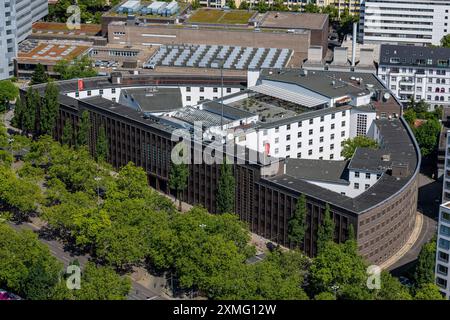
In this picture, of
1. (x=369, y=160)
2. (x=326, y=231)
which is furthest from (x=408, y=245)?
(x=326, y=231)

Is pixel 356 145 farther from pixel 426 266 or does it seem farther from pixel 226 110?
pixel 426 266

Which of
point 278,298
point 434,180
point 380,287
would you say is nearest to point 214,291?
point 278,298

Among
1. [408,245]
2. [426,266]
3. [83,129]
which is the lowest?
[408,245]

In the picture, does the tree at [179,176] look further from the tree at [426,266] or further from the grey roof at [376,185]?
the tree at [426,266]

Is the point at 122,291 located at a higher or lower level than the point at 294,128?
lower

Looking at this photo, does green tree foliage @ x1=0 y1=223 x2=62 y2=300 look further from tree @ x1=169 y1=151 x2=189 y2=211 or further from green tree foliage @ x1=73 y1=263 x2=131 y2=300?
tree @ x1=169 y1=151 x2=189 y2=211

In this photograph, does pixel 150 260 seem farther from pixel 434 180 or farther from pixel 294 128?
pixel 434 180
